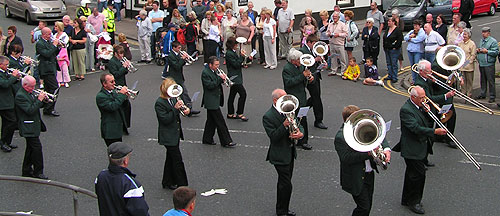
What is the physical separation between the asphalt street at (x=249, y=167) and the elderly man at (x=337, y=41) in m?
2.17

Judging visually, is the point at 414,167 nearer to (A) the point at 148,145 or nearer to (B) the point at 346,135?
(B) the point at 346,135

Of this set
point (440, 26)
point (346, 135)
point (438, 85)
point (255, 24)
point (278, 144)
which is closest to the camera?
point (346, 135)

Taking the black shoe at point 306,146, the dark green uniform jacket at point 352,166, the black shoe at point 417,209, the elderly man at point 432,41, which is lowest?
the black shoe at point 417,209

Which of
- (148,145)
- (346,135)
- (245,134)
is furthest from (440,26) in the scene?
(346,135)

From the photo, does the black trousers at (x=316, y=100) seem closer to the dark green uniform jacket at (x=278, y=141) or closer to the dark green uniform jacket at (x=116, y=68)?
the dark green uniform jacket at (x=116, y=68)

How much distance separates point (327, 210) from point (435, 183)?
2.06m

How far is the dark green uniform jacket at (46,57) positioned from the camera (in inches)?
549

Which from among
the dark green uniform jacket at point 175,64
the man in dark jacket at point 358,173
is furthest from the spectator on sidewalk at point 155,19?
the man in dark jacket at point 358,173

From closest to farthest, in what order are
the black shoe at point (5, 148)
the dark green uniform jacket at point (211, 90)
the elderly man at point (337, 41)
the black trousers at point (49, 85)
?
the black shoe at point (5, 148) → the dark green uniform jacket at point (211, 90) → the black trousers at point (49, 85) → the elderly man at point (337, 41)

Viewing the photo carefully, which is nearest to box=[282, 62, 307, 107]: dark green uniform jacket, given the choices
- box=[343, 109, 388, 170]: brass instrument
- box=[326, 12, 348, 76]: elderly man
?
box=[343, 109, 388, 170]: brass instrument

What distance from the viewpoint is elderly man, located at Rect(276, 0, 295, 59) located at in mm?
19375

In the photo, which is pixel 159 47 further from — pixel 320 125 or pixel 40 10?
pixel 40 10

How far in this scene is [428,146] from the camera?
973 cm

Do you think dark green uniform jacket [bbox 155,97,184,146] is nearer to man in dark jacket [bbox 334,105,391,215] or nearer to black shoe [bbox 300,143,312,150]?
man in dark jacket [bbox 334,105,391,215]
